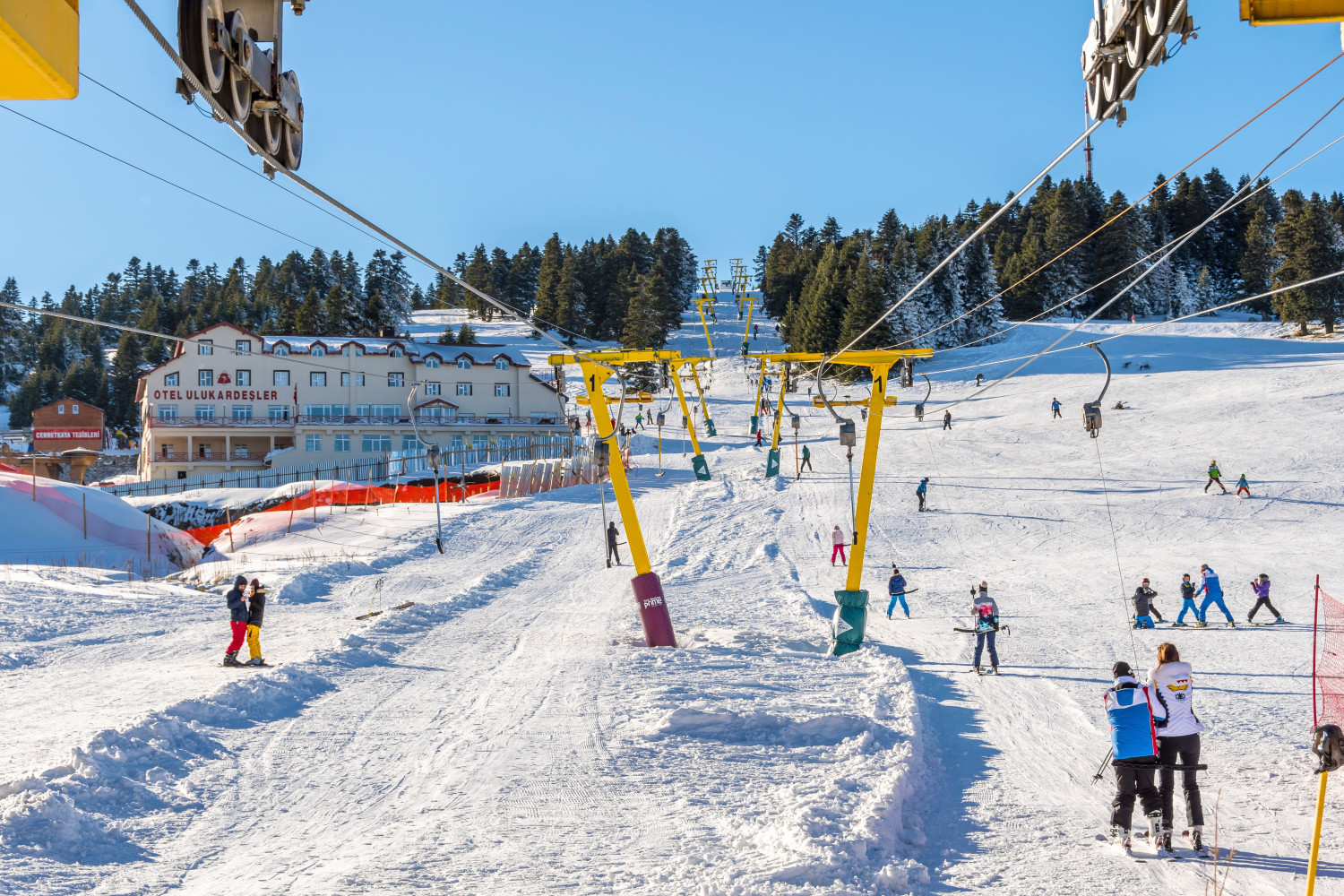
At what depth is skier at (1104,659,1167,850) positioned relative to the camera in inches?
264

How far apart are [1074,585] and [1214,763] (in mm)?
13211

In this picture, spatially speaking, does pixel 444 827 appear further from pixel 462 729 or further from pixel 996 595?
pixel 996 595

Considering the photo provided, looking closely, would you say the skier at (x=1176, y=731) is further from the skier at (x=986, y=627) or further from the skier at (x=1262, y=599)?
the skier at (x=1262, y=599)

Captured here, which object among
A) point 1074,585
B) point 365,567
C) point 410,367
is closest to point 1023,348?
point 410,367

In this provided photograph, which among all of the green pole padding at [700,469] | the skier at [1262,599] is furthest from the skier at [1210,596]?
the green pole padding at [700,469]

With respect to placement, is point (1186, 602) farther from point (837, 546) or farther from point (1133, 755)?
point (1133, 755)

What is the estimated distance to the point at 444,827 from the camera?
678 cm

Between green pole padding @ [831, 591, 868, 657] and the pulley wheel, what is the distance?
34.0 ft

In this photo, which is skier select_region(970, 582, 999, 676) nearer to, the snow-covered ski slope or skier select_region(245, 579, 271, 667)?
the snow-covered ski slope

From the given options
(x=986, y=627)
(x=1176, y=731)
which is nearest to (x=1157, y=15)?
(x=1176, y=731)

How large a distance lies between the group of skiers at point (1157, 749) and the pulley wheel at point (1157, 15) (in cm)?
415

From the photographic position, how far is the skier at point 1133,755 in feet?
22.0

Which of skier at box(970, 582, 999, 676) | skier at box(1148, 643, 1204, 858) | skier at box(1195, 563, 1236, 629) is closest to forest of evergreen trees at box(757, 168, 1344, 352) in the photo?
skier at box(1195, 563, 1236, 629)

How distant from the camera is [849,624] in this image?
14758 millimetres
